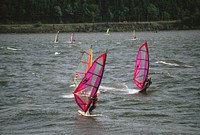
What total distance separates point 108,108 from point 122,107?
0.86 metres

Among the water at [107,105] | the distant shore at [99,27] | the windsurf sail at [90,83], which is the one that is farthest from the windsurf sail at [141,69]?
the distant shore at [99,27]

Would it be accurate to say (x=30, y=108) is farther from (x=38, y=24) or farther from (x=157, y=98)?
(x=38, y=24)

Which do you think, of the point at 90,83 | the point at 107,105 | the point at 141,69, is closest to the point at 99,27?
the point at 141,69

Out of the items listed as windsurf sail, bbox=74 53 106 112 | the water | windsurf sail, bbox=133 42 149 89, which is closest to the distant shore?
the water

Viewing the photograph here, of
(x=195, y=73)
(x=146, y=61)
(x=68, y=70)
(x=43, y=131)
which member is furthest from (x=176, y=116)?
(x=68, y=70)

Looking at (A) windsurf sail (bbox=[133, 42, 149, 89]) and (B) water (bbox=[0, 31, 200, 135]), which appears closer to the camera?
(B) water (bbox=[0, 31, 200, 135])

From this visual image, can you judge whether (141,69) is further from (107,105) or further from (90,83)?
(90,83)

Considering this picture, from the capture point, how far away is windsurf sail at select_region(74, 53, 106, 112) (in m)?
20.1

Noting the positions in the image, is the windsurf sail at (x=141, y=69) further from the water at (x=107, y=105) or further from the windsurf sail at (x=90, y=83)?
the windsurf sail at (x=90, y=83)

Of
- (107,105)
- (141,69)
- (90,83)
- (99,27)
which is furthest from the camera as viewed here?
(99,27)

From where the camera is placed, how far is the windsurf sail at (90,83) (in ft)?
65.8

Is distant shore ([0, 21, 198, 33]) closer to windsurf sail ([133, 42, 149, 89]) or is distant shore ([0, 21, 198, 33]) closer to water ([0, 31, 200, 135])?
water ([0, 31, 200, 135])

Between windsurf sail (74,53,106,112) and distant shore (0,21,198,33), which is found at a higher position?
windsurf sail (74,53,106,112)

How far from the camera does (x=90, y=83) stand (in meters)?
20.6
